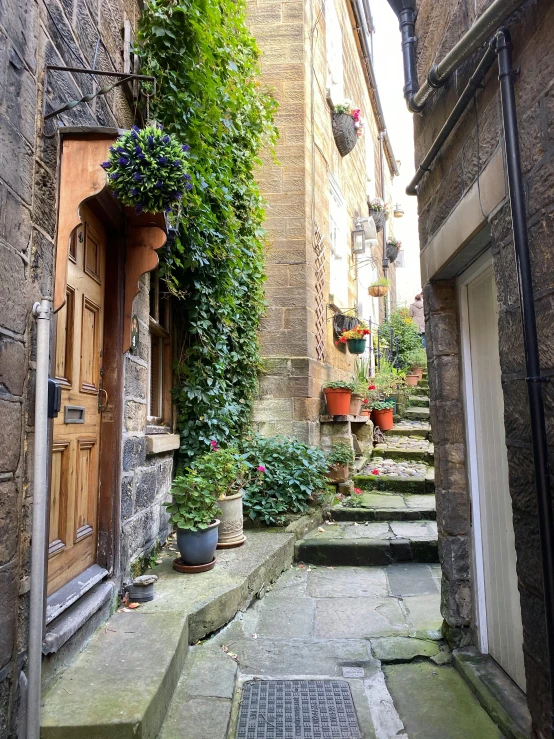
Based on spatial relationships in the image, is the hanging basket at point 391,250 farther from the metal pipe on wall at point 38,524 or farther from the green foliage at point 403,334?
the metal pipe on wall at point 38,524

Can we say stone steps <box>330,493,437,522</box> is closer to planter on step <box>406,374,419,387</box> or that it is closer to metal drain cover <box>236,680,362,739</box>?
metal drain cover <box>236,680,362,739</box>


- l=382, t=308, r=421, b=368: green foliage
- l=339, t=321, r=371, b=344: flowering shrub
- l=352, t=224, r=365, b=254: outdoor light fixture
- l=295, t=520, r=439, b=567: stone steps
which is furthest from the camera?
l=382, t=308, r=421, b=368: green foliage

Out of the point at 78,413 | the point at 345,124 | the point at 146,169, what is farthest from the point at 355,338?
the point at 146,169

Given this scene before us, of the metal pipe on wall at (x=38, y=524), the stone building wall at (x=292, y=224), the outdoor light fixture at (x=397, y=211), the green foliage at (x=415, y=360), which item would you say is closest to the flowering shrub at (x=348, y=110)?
the stone building wall at (x=292, y=224)

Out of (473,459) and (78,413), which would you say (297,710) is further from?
(78,413)

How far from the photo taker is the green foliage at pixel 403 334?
1239 centimetres

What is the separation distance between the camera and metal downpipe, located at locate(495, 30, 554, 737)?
1685mm

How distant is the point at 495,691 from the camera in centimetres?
240

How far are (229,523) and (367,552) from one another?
4.15 feet

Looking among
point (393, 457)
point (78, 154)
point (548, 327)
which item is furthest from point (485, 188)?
point (393, 457)

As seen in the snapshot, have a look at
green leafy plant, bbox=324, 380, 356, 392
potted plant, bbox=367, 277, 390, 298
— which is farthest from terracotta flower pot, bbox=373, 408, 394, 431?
potted plant, bbox=367, 277, 390, 298

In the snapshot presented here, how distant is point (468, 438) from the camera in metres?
2.94

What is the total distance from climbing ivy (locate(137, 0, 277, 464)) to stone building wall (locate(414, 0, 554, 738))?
4.56 ft

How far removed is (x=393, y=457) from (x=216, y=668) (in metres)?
5.15
